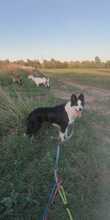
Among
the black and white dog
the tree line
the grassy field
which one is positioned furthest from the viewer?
the tree line

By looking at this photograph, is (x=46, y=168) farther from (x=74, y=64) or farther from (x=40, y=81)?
(x=74, y=64)

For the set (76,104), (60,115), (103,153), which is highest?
(76,104)

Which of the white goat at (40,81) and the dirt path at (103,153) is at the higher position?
the white goat at (40,81)

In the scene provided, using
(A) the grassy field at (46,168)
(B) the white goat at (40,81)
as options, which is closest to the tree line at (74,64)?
(B) the white goat at (40,81)

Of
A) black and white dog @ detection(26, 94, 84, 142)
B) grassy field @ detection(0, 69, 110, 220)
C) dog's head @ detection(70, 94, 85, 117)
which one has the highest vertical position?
dog's head @ detection(70, 94, 85, 117)

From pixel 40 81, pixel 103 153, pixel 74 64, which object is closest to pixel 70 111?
pixel 103 153

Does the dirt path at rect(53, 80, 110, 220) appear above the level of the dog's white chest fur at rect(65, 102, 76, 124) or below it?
below

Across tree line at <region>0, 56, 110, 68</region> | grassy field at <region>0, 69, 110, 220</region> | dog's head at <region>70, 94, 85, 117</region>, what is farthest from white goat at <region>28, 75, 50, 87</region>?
tree line at <region>0, 56, 110, 68</region>

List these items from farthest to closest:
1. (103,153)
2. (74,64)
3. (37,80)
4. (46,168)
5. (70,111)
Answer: (74,64), (37,80), (70,111), (103,153), (46,168)

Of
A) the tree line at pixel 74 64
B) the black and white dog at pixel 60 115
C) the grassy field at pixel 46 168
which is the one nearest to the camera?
the grassy field at pixel 46 168

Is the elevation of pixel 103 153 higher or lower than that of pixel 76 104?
lower

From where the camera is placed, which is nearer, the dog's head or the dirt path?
the dirt path

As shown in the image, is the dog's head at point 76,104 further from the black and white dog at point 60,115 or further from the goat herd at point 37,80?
the goat herd at point 37,80

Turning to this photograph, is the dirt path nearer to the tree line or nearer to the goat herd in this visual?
the goat herd
